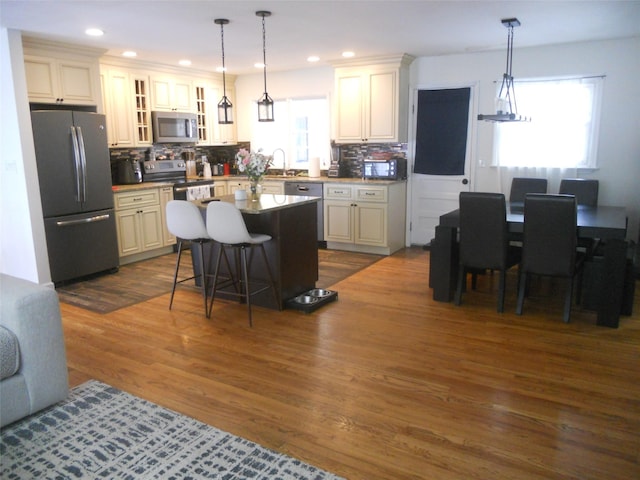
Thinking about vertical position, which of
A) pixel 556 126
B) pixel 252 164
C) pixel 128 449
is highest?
pixel 556 126

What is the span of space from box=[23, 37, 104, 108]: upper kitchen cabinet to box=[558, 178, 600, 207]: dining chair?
5165mm

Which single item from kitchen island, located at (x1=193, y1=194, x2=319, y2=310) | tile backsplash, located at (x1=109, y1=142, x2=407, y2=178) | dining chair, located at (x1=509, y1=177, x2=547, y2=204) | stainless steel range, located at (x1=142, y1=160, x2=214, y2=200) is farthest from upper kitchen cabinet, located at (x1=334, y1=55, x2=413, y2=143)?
kitchen island, located at (x1=193, y1=194, x2=319, y2=310)

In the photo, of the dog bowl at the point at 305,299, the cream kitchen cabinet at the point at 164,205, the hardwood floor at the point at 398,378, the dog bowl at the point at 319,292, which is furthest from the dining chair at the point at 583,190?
the cream kitchen cabinet at the point at 164,205

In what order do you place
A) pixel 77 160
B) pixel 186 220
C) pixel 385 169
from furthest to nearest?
pixel 385 169 → pixel 77 160 → pixel 186 220

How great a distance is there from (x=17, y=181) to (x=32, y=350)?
269 centimetres

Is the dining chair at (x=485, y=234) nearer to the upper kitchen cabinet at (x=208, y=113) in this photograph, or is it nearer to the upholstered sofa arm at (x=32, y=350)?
the upholstered sofa arm at (x=32, y=350)

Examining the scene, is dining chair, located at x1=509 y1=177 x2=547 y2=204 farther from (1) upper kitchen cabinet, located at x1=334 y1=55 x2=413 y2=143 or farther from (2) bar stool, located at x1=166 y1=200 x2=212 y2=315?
A: (2) bar stool, located at x1=166 y1=200 x2=212 y2=315

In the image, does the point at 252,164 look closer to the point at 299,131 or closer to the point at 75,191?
the point at 75,191

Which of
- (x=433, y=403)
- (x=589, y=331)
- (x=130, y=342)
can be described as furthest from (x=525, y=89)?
(x=130, y=342)

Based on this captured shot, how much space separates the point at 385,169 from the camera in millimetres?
6328

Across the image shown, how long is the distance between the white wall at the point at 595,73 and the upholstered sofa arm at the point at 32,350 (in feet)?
16.4

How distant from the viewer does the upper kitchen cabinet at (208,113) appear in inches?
279

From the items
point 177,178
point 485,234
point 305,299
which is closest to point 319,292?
point 305,299

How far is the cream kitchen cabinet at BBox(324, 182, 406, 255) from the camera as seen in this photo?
20.2ft
